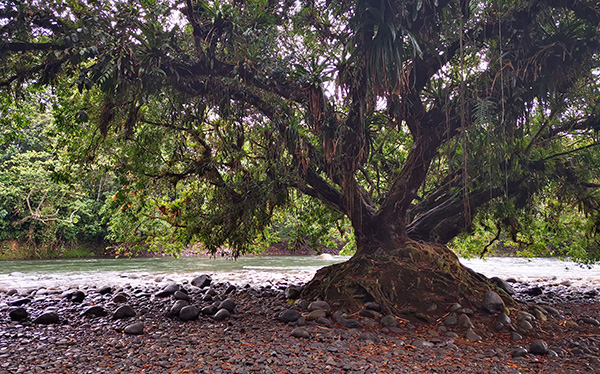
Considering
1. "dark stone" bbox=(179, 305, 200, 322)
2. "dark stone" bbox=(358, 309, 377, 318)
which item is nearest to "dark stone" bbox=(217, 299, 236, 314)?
"dark stone" bbox=(179, 305, 200, 322)

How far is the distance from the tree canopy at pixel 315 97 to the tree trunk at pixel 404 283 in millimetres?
502

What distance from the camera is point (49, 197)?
19.7m

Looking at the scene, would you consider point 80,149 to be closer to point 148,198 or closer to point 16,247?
point 148,198

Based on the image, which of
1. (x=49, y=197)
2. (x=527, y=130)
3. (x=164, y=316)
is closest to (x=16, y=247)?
(x=49, y=197)

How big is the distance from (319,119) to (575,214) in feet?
24.3

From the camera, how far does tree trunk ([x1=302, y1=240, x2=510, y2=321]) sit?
5293mm

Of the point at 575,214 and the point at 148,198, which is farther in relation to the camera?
the point at 575,214

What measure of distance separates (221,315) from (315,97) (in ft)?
10.6

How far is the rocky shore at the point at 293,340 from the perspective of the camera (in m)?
3.28

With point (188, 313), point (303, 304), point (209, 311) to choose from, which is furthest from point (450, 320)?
point (188, 313)

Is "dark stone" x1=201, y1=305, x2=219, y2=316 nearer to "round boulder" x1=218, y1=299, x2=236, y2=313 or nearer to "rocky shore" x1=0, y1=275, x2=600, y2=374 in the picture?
"rocky shore" x1=0, y1=275, x2=600, y2=374

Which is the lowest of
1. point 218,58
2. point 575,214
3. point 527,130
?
point 575,214

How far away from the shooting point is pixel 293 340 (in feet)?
13.0

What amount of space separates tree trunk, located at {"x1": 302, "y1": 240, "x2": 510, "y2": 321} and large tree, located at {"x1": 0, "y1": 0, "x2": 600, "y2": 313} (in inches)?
1.1
